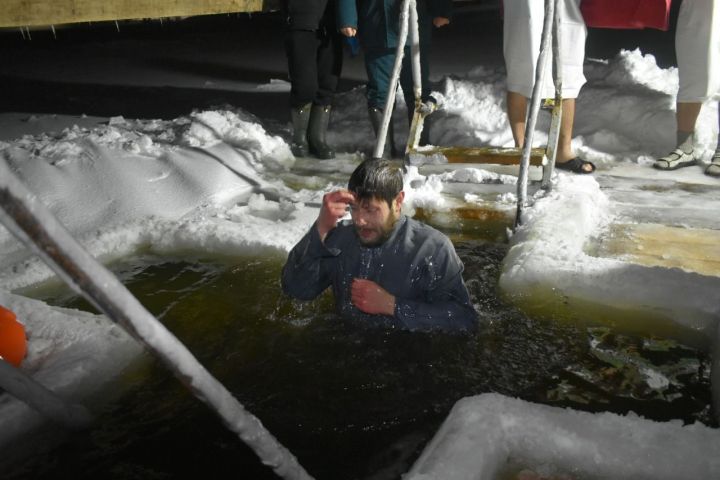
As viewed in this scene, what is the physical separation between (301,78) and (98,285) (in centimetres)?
485

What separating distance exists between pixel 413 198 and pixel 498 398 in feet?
8.95

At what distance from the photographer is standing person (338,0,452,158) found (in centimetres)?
522

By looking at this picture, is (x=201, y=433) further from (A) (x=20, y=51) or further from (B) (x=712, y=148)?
(A) (x=20, y=51)

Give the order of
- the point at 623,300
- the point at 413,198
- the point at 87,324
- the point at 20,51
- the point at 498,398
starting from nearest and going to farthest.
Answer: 1. the point at 498,398
2. the point at 87,324
3. the point at 623,300
4. the point at 413,198
5. the point at 20,51

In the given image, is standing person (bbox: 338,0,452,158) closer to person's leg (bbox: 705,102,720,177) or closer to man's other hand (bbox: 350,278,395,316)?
person's leg (bbox: 705,102,720,177)

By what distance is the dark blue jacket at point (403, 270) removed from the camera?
2.68 metres

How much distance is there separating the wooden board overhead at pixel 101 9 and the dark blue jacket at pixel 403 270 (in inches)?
121

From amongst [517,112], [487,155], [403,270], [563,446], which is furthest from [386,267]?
[517,112]

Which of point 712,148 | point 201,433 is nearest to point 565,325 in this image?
point 201,433

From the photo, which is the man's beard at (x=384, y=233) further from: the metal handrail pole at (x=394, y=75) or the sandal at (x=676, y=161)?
the sandal at (x=676, y=161)

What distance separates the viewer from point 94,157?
4.85 m

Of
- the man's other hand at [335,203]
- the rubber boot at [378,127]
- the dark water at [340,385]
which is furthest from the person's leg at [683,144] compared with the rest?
the man's other hand at [335,203]

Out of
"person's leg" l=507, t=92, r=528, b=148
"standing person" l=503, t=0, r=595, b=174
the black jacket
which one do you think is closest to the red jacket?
"standing person" l=503, t=0, r=595, b=174

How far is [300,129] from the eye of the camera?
6008 millimetres
